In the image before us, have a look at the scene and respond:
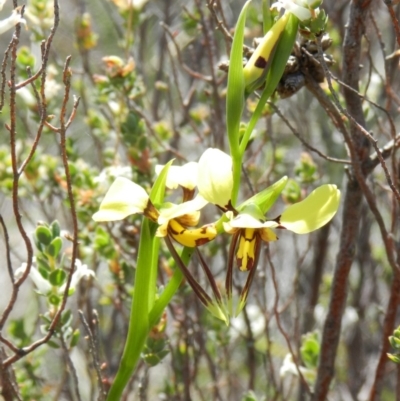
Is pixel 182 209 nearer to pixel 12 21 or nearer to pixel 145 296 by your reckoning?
pixel 145 296

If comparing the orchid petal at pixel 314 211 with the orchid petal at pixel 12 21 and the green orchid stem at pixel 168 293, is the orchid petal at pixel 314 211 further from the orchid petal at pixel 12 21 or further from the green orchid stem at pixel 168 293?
the orchid petal at pixel 12 21

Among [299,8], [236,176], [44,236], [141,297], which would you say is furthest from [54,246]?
[299,8]

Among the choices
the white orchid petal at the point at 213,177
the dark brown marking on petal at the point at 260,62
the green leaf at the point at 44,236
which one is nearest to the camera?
the white orchid petal at the point at 213,177

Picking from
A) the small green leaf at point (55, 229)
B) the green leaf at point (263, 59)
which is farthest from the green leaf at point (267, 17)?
the small green leaf at point (55, 229)

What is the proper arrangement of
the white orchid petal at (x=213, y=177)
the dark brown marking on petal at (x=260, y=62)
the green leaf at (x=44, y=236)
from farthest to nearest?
the green leaf at (x=44, y=236), the dark brown marking on petal at (x=260, y=62), the white orchid petal at (x=213, y=177)

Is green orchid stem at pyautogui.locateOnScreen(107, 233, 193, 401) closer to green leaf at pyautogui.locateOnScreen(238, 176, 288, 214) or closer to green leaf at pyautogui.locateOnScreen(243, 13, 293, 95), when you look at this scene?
green leaf at pyautogui.locateOnScreen(238, 176, 288, 214)

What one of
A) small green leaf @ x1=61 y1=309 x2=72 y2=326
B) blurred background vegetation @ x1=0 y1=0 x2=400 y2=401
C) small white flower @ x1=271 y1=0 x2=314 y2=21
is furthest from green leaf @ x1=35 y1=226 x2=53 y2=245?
small white flower @ x1=271 y1=0 x2=314 y2=21
